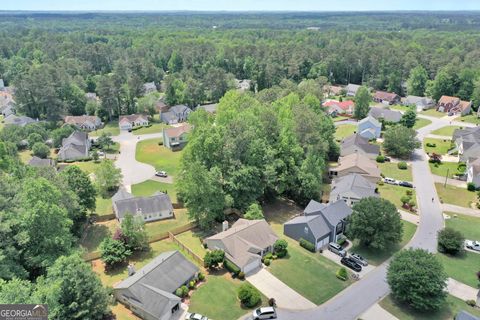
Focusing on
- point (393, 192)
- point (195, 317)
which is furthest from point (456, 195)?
point (195, 317)

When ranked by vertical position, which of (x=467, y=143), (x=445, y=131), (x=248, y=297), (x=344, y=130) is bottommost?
(x=344, y=130)

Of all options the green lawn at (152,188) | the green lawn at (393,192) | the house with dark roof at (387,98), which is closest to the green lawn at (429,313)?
the green lawn at (393,192)

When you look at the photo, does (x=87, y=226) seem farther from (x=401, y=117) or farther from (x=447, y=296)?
(x=401, y=117)

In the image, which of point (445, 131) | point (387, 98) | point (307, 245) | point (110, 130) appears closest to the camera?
point (307, 245)

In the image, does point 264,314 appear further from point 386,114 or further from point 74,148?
point 386,114

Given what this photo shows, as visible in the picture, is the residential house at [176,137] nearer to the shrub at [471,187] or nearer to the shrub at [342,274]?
the shrub at [342,274]

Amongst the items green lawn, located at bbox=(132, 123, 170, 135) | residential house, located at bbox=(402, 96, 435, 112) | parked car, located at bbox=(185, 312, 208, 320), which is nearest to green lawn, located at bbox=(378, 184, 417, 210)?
parked car, located at bbox=(185, 312, 208, 320)
